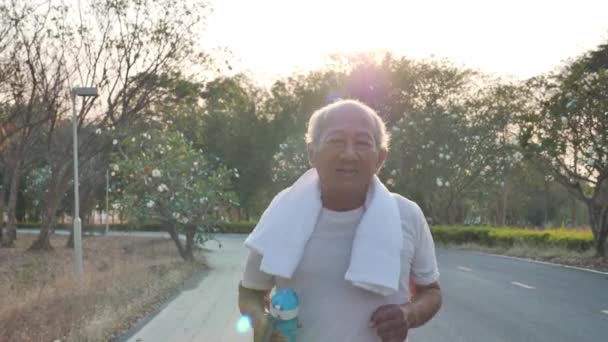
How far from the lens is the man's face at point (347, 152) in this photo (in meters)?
2.67

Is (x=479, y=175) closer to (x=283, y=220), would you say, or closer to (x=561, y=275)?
(x=561, y=275)

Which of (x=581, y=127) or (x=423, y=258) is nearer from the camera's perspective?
(x=423, y=258)

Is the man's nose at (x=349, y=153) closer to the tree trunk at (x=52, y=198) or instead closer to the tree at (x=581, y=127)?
the tree at (x=581, y=127)

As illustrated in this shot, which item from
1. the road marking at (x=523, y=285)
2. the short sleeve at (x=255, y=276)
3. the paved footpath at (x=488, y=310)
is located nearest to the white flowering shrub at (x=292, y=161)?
the paved footpath at (x=488, y=310)

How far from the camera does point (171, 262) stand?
78.0 feet

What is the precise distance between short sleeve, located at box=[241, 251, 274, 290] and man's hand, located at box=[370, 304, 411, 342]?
40 centimetres

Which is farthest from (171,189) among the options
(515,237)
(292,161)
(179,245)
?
(292,161)

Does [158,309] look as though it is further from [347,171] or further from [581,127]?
[581,127]

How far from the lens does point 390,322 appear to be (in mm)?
2508

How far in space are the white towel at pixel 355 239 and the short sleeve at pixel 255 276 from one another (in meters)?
0.06

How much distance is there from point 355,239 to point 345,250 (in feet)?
0.22

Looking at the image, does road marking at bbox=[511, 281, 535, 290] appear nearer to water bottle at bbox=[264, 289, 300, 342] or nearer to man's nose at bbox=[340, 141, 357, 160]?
man's nose at bbox=[340, 141, 357, 160]

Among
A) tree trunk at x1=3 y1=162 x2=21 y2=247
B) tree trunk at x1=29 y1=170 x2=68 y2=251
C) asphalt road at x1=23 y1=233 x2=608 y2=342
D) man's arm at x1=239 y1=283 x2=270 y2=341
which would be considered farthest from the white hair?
tree trunk at x1=3 y1=162 x2=21 y2=247

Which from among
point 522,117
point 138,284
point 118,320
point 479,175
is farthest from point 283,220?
point 479,175
